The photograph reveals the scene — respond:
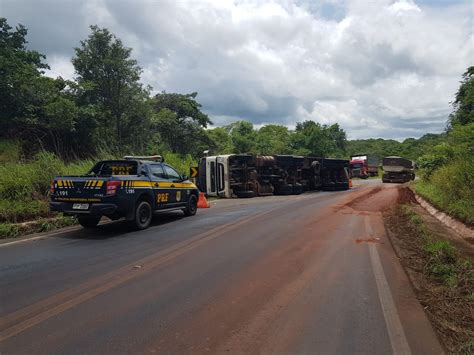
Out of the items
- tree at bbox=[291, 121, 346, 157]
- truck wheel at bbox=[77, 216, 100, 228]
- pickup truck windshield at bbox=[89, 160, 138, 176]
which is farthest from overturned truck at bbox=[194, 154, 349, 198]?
tree at bbox=[291, 121, 346, 157]

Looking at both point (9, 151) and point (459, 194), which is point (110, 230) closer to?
point (9, 151)

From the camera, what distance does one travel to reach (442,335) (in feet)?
12.4

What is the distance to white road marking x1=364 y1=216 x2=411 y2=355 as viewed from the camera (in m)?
3.52

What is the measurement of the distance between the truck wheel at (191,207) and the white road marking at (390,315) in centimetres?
674

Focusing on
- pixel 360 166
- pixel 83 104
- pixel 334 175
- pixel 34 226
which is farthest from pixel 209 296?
pixel 360 166

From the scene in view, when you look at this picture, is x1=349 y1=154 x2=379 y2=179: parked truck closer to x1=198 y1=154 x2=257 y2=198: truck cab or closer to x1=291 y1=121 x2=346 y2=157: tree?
x1=291 y1=121 x2=346 y2=157: tree

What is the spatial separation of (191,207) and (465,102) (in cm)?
1968

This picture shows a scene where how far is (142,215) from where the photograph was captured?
9.59m

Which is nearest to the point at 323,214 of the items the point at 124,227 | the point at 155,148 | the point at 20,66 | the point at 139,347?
the point at 124,227

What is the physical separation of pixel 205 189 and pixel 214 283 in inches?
589

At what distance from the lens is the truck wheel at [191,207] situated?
1206 centimetres

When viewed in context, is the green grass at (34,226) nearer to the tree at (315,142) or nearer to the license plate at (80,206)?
the license plate at (80,206)

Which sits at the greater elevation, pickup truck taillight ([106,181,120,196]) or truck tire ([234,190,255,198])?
pickup truck taillight ([106,181,120,196])

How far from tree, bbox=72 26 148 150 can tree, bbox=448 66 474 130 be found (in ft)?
65.2
